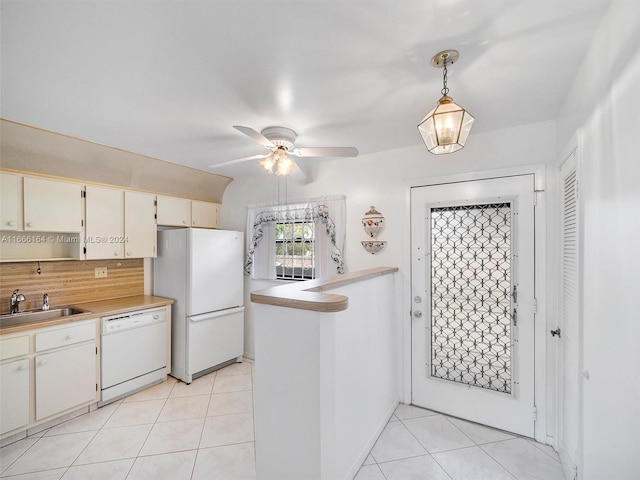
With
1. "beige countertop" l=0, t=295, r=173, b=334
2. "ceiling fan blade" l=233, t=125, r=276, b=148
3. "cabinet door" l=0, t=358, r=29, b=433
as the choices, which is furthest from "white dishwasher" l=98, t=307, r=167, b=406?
"ceiling fan blade" l=233, t=125, r=276, b=148

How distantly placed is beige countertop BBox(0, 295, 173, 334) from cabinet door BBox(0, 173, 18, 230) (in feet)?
2.65

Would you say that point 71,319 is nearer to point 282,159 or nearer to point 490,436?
point 282,159

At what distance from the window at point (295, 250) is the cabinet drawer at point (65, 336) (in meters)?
1.89

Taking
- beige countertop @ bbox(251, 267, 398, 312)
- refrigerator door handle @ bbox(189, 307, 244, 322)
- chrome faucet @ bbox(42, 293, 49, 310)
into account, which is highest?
beige countertop @ bbox(251, 267, 398, 312)

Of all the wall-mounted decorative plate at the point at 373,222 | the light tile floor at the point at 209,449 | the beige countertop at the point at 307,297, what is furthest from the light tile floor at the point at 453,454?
the wall-mounted decorative plate at the point at 373,222

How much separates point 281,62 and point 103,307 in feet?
9.30

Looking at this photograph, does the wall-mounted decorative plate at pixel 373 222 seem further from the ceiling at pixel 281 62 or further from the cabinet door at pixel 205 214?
the cabinet door at pixel 205 214

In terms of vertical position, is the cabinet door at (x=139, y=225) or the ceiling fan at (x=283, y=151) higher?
the ceiling fan at (x=283, y=151)

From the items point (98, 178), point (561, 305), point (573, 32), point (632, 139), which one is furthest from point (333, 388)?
point (98, 178)

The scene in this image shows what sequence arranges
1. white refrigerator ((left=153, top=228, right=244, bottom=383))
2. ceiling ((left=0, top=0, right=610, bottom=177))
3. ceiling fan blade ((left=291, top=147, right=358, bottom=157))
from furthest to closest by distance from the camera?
white refrigerator ((left=153, top=228, right=244, bottom=383)) → ceiling fan blade ((left=291, top=147, right=358, bottom=157)) → ceiling ((left=0, top=0, right=610, bottom=177))

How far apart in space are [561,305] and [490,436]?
1.15 meters

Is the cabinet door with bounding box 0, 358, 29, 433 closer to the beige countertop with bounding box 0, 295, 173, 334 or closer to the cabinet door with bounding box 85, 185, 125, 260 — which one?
the beige countertop with bounding box 0, 295, 173, 334

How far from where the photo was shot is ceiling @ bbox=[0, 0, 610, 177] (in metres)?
1.15

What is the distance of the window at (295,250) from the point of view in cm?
336
